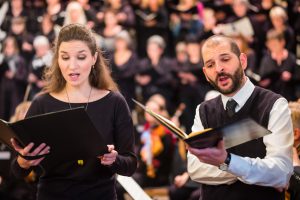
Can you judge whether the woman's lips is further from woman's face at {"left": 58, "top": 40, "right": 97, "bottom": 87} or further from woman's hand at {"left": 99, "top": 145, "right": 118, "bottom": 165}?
woman's hand at {"left": 99, "top": 145, "right": 118, "bottom": 165}

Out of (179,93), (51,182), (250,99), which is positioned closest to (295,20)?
(179,93)

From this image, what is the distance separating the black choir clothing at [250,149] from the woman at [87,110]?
14.1 inches

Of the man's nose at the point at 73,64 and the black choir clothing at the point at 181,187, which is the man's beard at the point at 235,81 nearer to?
the man's nose at the point at 73,64

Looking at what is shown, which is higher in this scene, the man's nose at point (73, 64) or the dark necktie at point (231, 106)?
the man's nose at point (73, 64)

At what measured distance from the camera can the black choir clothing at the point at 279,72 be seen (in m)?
5.89

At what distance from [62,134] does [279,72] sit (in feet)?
13.8

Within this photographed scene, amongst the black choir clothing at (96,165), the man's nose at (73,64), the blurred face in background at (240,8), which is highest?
the blurred face in background at (240,8)

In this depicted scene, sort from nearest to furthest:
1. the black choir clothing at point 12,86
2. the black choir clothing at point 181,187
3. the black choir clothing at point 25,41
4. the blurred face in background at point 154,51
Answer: the black choir clothing at point 181,187 < the blurred face in background at point 154,51 < the black choir clothing at point 12,86 < the black choir clothing at point 25,41

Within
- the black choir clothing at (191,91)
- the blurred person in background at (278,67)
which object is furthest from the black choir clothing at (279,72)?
the black choir clothing at (191,91)

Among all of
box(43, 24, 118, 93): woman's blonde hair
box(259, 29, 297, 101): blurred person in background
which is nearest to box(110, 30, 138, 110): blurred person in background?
box(259, 29, 297, 101): blurred person in background

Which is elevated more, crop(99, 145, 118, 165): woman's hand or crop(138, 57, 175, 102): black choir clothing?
crop(99, 145, 118, 165): woman's hand

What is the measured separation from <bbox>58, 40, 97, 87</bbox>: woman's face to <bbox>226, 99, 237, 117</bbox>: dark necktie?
601mm

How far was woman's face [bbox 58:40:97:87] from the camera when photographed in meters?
2.34

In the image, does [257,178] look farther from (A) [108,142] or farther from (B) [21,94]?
(B) [21,94]
